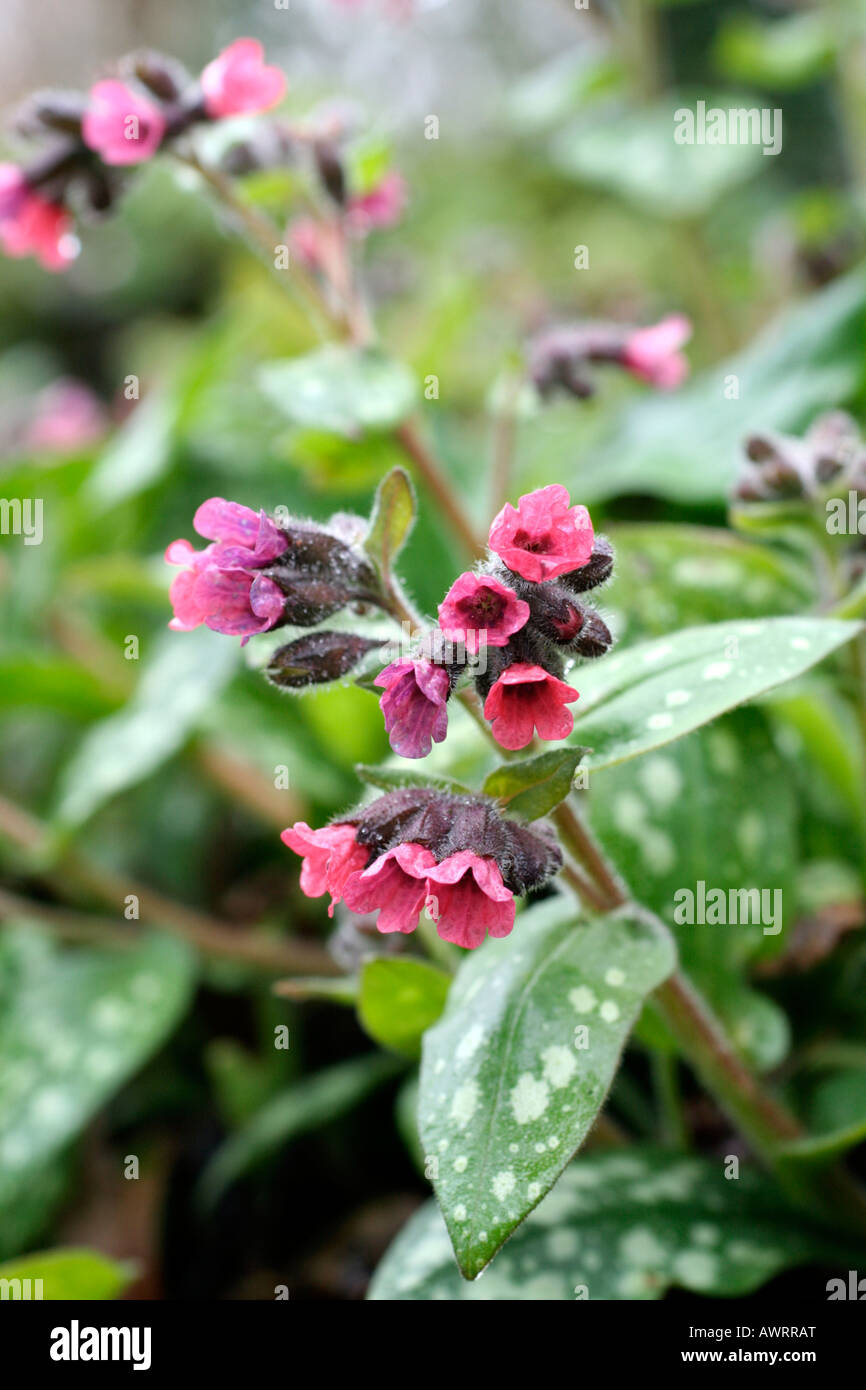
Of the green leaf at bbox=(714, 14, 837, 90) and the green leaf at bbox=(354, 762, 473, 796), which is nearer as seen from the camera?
the green leaf at bbox=(354, 762, 473, 796)

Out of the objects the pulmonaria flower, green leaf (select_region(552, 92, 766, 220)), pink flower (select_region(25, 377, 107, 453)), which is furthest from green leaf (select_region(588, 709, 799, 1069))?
pink flower (select_region(25, 377, 107, 453))

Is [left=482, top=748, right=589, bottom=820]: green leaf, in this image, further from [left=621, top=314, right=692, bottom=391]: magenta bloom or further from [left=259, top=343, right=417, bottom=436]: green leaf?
[left=621, top=314, right=692, bottom=391]: magenta bloom

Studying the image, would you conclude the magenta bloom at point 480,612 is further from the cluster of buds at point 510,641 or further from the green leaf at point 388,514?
the green leaf at point 388,514

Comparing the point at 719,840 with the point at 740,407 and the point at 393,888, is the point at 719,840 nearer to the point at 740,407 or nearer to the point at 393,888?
the point at 393,888

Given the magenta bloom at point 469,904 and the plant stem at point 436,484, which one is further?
the plant stem at point 436,484

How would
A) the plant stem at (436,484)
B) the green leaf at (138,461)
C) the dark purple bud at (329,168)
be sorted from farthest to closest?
the green leaf at (138,461) < the plant stem at (436,484) < the dark purple bud at (329,168)

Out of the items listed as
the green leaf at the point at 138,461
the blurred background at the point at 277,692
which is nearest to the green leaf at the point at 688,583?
the blurred background at the point at 277,692
